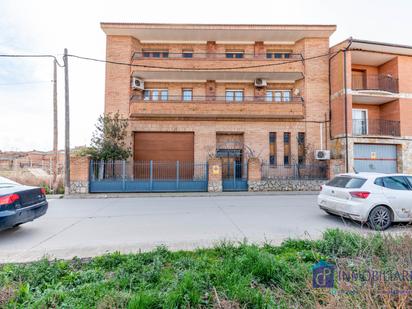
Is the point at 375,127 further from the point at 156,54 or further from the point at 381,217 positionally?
the point at 156,54

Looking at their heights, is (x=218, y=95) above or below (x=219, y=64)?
below

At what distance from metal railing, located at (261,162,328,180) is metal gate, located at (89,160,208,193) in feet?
17.0

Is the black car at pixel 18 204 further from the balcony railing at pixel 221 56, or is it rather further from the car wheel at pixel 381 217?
the balcony railing at pixel 221 56

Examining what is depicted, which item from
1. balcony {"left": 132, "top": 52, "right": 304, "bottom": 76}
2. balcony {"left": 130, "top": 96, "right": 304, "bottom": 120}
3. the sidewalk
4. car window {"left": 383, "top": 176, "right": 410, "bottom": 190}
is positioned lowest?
the sidewalk

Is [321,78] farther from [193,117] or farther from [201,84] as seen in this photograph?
[193,117]

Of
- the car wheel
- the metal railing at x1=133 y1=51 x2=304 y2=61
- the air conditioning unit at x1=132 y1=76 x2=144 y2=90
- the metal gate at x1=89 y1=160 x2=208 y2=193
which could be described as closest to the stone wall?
the metal gate at x1=89 y1=160 x2=208 y2=193

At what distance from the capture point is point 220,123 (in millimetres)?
16875

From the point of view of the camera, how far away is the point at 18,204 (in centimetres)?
500

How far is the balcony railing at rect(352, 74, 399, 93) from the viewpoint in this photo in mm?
16625

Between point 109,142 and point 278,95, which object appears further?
point 278,95

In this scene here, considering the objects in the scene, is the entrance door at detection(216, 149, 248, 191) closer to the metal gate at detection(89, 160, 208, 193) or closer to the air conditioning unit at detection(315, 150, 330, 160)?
the metal gate at detection(89, 160, 208, 193)

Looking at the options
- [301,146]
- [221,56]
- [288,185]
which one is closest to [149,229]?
[288,185]

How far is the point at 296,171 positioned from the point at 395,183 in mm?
9298

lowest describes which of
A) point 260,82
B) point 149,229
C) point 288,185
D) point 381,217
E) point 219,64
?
point 149,229
